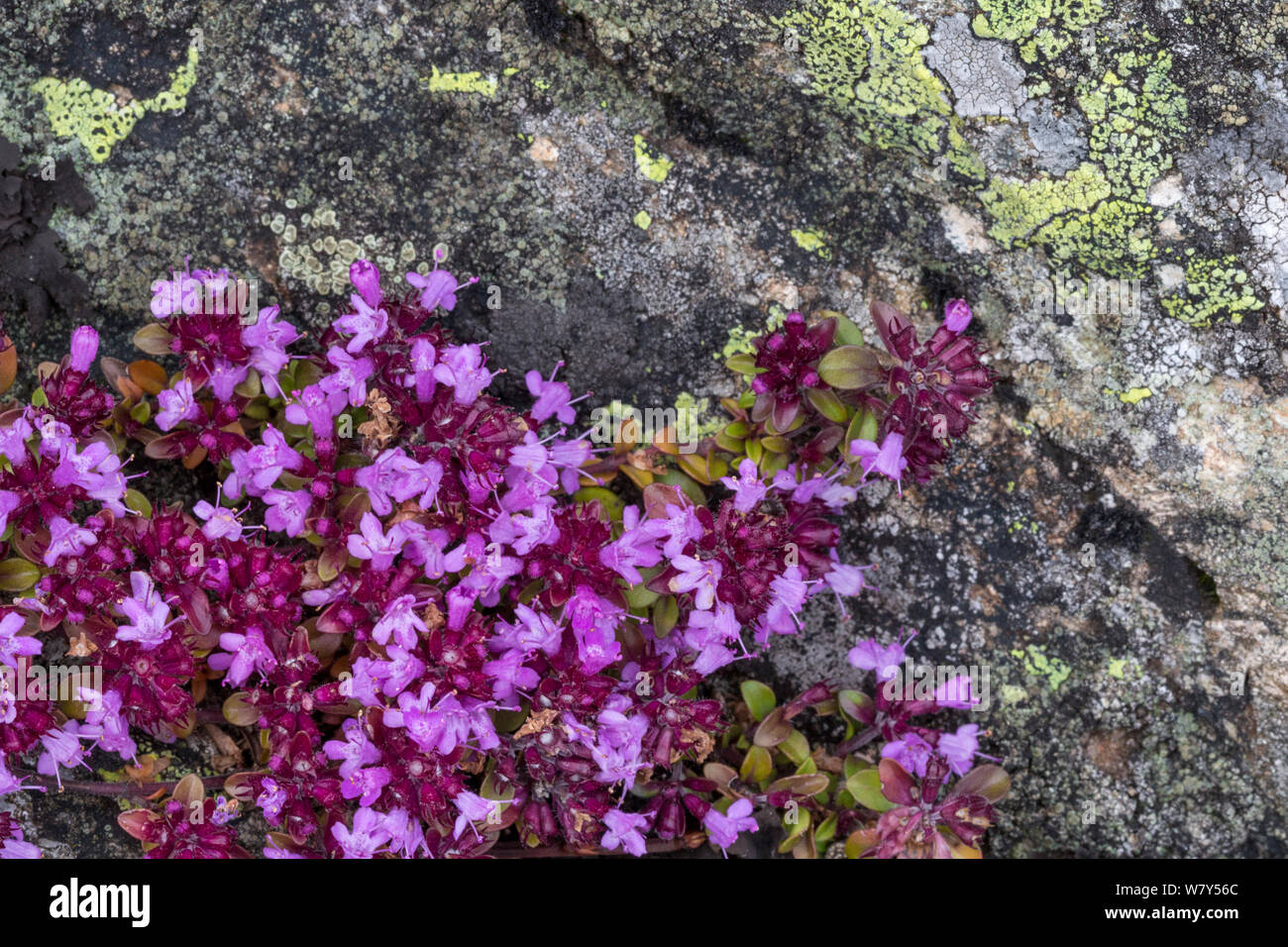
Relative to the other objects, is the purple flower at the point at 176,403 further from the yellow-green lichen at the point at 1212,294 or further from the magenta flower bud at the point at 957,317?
the yellow-green lichen at the point at 1212,294

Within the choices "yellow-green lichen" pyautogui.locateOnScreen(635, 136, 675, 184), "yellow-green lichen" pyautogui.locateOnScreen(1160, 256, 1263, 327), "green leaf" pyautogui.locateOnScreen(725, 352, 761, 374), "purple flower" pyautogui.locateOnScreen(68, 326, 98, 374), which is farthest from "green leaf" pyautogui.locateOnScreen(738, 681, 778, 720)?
"purple flower" pyautogui.locateOnScreen(68, 326, 98, 374)

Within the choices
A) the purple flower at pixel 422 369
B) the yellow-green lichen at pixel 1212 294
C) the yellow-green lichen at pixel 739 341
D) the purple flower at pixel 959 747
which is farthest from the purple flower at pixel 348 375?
the yellow-green lichen at pixel 1212 294

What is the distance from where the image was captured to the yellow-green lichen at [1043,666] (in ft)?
13.8

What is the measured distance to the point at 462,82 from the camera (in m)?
4.20

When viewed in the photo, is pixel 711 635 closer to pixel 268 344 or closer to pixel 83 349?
pixel 268 344

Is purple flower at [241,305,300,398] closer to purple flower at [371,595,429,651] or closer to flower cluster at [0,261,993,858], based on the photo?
flower cluster at [0,261,993,858]

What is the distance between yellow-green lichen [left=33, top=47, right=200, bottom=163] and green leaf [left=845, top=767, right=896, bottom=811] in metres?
3.51

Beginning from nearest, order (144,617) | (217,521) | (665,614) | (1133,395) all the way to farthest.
Result: (144,617) → (217,521) → (665,614) → (1133,395)

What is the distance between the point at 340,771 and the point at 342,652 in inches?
20.4

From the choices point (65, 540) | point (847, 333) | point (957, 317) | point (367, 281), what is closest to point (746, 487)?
point (847, 333)

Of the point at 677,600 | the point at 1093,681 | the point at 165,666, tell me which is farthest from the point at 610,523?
the point at 1093,681

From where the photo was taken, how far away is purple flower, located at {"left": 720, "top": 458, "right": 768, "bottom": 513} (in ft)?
12.5

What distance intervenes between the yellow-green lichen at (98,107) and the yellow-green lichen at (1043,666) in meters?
3.77

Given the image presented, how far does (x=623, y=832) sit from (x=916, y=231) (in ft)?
8.06
